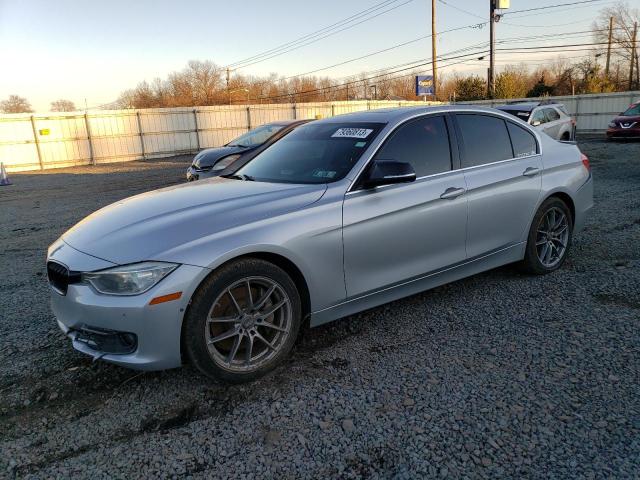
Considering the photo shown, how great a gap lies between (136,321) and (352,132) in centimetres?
218

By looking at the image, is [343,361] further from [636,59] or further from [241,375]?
[636,59]

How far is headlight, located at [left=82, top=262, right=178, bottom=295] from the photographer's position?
270 cm

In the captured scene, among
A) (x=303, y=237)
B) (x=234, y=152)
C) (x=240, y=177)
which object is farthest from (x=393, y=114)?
(x=234, y=152)

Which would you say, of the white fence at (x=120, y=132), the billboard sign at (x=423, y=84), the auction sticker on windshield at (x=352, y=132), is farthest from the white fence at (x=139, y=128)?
the auction sticker on windshield at (x=352, y=132)

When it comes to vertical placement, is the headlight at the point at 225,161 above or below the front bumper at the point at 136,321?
above

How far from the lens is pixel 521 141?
455 centimetres

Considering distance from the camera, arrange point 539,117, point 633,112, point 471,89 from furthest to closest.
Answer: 1. point 471,89
2. point 633,112
3. point 539,117

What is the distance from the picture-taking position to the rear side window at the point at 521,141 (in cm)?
450

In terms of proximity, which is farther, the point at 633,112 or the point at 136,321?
the point at 633,112

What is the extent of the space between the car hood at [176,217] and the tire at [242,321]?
0.30 m

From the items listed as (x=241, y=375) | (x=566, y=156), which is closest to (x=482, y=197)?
(x=566, y=156)

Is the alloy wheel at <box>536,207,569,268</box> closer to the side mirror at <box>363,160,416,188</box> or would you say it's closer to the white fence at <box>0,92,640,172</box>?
the side mirror at <box>363,160,416,188</box>

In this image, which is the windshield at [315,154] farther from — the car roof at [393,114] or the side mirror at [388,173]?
the side mirror at [388,173]

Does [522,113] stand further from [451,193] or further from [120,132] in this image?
[120,132]
